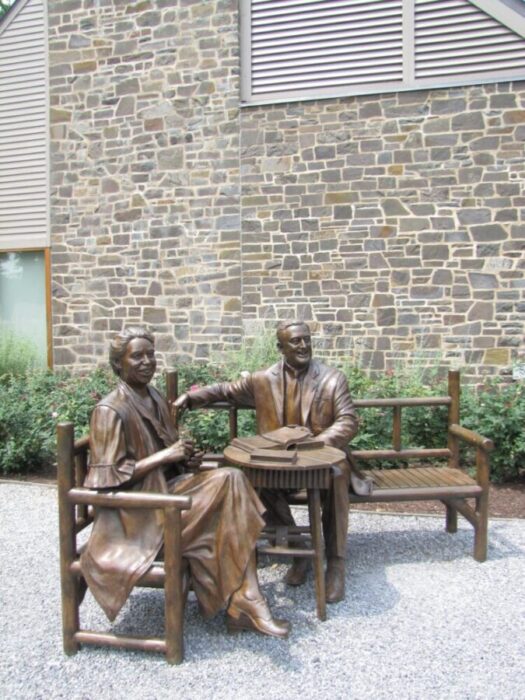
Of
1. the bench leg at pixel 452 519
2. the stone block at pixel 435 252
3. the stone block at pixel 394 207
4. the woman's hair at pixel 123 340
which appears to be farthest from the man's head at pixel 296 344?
the stone block at pixel 394 207

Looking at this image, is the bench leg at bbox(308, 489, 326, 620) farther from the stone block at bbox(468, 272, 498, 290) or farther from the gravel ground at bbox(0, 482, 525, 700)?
the stone block at bbox(468, 272, 498, 290)

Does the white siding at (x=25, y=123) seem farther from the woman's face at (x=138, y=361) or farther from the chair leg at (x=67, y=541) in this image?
the chair leg at (x=67, y=541)

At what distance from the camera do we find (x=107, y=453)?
117 inches

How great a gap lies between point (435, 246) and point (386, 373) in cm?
180

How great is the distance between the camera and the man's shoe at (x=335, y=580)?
3.50 metres

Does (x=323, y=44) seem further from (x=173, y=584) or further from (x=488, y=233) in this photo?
(x=173, y=584)

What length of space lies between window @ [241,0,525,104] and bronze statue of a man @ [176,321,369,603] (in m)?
5.86

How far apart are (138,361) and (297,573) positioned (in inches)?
63.7

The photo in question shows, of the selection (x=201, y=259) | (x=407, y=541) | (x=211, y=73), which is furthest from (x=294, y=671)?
(x=211, y=73)

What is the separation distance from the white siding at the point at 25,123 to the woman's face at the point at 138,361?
7.65 metres

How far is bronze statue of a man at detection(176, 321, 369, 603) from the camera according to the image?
362 cm

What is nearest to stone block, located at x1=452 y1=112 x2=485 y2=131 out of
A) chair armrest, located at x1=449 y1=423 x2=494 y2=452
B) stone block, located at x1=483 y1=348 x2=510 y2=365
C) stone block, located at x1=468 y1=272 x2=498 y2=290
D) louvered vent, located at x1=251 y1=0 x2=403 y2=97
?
louvered vent, located at x1=251 y1=0 x2=403 y2=97

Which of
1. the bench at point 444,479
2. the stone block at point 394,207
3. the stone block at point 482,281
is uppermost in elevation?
the stone block at point 394,207

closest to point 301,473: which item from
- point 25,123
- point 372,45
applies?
point 372,45
